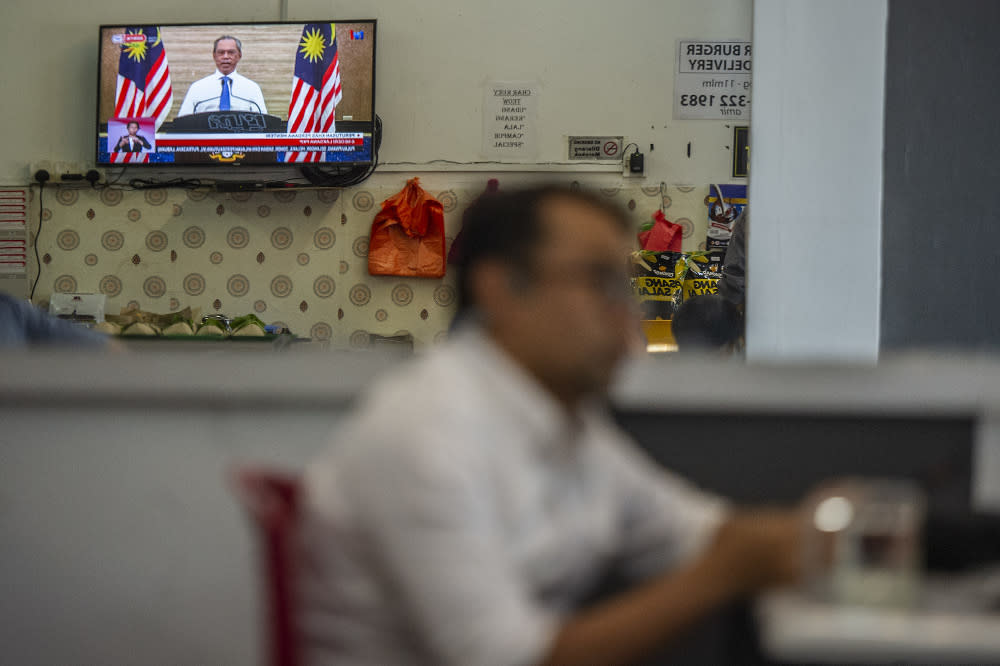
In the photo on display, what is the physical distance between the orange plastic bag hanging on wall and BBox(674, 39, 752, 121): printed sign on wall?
1.39 metres

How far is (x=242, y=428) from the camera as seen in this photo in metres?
1.78

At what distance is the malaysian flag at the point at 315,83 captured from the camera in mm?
4941

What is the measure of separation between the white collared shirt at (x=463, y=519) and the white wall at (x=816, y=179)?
101 cm

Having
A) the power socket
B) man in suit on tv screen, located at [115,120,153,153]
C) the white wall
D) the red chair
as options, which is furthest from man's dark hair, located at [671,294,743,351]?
man in suit on tv screen, located at [115,120,153,153]

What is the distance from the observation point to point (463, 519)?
0.94 metres

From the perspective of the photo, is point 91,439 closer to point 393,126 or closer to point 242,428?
point 242,428

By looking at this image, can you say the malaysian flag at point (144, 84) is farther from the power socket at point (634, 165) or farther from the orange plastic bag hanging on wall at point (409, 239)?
the power socket at point (634, 165)

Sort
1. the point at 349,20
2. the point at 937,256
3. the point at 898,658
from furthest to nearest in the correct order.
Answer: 1. the point at 349,20
2. the point at 937,256
3. the point at 898,658

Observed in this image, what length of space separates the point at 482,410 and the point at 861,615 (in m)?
0.43

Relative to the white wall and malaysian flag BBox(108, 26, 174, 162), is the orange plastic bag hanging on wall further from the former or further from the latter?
the white wall

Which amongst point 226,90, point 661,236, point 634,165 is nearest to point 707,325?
point 661,236

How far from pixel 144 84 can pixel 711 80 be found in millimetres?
2944

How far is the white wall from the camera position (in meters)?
2.11

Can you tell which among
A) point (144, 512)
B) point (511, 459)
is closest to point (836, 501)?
point (511, 459)
